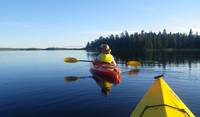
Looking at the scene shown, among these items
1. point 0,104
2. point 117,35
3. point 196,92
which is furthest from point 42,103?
point 117,35

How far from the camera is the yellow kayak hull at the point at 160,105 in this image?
374 inches

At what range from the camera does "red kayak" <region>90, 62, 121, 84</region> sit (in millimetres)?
26255

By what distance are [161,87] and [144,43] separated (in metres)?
126

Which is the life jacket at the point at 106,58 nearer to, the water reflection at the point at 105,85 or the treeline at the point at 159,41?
the water reflection at the point at 105,85

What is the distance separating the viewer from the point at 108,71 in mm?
27422

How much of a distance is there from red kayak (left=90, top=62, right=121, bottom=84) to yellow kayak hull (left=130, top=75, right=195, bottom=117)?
14.8m

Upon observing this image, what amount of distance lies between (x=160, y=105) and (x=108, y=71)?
1778cm

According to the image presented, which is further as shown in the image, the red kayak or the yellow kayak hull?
the red kayak

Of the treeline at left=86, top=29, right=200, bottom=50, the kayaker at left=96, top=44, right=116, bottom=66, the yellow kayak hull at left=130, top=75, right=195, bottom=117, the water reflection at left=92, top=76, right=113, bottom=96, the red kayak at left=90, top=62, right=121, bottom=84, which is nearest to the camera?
the yellow kayak hull at left=130, top=75, right=195, bottom=117

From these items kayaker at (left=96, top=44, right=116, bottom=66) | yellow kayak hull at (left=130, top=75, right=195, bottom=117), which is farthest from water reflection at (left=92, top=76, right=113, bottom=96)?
yellow kayak hull at (left=130, top=75, right=195, bottom=117)

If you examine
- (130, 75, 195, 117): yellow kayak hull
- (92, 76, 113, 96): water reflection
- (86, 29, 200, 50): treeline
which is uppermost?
(86, 29, 200, 50): treeline

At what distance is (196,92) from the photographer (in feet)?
67.3

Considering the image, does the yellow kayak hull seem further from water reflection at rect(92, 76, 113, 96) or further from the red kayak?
the red kayak

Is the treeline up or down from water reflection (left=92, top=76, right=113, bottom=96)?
up
